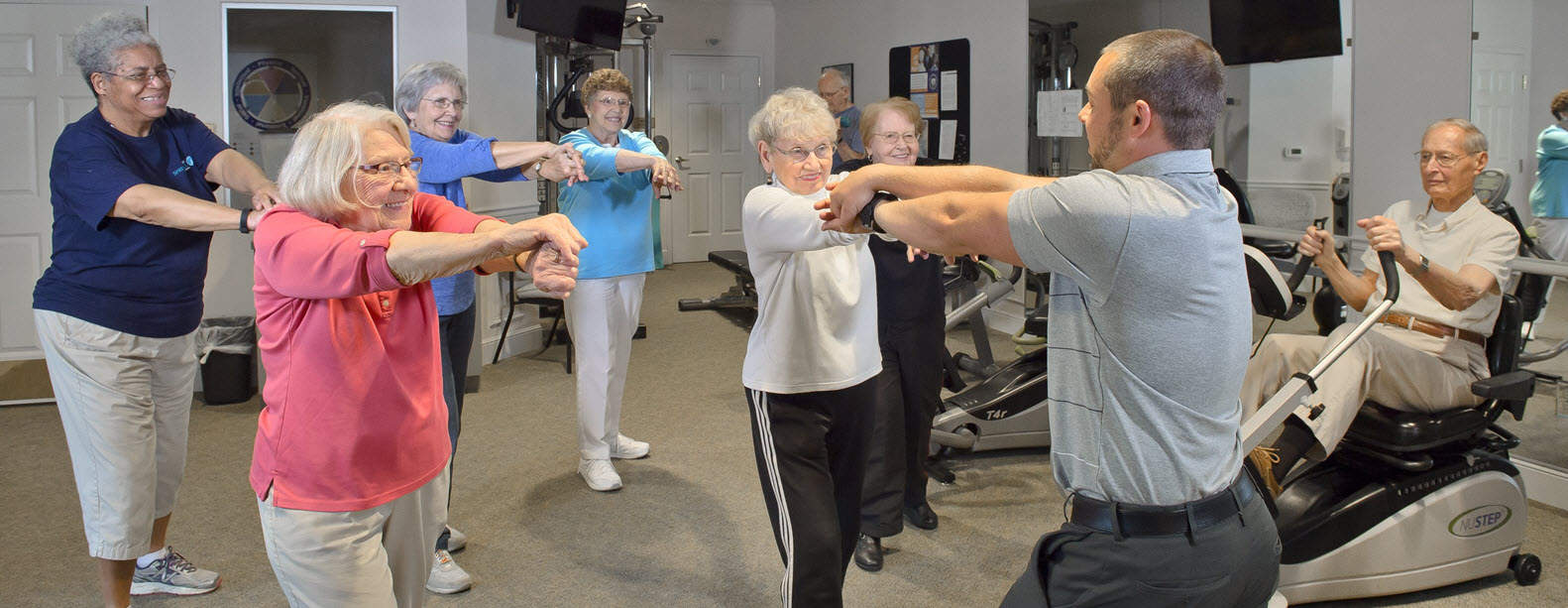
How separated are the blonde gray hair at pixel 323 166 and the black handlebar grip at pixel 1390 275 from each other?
230cm

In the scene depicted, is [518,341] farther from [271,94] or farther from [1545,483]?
[1545,483]

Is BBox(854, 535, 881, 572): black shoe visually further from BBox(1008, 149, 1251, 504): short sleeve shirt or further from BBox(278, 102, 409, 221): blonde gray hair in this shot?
BBox(278, 102, 409, 221): blonde gray hair

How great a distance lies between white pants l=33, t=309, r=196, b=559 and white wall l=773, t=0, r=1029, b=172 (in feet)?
16.9

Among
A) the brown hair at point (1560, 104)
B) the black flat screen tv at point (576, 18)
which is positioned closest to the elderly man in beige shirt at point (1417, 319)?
the brown hair at point (1560, 104)

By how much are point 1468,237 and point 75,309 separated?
3.62 m

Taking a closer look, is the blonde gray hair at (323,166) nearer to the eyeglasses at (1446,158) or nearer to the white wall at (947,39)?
the eyeglasses at (1446,158)

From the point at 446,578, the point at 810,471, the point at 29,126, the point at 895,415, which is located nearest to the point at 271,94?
the point at 29,126

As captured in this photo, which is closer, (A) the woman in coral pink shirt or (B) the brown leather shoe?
(A) the woman in coral pink shirt

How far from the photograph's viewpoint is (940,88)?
7609 millimetres

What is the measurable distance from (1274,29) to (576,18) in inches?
154

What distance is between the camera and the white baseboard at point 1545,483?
3.66 m

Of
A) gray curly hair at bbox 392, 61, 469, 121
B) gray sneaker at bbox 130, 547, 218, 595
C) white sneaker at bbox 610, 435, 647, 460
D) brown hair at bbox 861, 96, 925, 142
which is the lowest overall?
gray sneaker at bbox 130, 547, 218, 595

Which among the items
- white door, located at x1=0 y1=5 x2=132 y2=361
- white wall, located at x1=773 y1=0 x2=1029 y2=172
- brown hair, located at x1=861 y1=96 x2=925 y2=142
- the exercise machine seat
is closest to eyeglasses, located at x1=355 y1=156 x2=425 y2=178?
brown hair, located at x1=861 y1=96 x2=925 y2=142

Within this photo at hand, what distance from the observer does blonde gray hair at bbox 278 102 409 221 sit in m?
1.77
